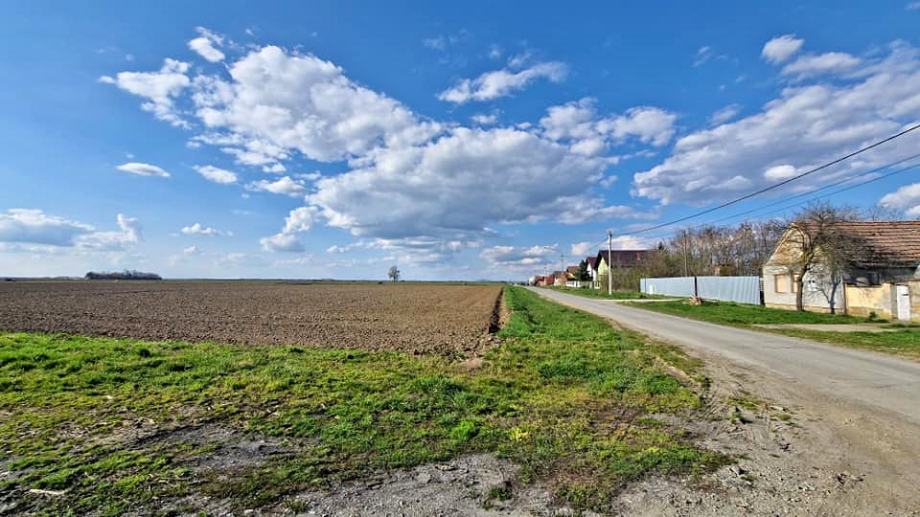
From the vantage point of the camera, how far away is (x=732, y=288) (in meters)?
34.1

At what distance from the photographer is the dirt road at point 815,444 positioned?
3.67 meters

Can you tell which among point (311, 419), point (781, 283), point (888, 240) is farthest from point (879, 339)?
point (311, 419)

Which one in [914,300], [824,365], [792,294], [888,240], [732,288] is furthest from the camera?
[732,288]

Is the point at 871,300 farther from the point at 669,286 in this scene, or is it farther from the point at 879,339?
the point at 669,286

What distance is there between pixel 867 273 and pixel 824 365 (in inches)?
721

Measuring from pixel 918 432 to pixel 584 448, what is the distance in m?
4.29

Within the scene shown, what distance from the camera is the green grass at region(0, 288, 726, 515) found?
4047 millimetres

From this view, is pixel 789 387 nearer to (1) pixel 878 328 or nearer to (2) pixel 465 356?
(2) pixel 465 356

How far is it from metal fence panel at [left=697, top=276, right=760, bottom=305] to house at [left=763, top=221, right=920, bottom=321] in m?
4.33

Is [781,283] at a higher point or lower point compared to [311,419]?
higher

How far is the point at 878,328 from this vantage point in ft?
55.8

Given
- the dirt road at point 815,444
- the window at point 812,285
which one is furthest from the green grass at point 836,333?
the dirt road at point 815,444

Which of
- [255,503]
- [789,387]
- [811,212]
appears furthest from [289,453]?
[811,212]

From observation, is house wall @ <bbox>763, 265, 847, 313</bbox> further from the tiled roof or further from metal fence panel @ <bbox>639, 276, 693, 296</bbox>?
metal fence panel @ <bbox>639, 276, 693, 296</bbox>
